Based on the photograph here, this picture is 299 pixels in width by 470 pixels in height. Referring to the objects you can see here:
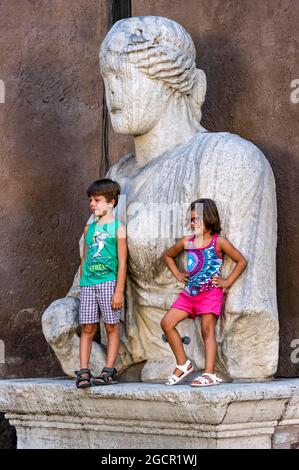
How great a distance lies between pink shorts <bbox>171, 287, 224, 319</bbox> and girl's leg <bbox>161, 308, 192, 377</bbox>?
1.2 inches

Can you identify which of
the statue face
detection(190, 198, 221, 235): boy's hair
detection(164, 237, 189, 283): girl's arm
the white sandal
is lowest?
the white sandal

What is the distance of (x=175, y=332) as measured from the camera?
286 inches

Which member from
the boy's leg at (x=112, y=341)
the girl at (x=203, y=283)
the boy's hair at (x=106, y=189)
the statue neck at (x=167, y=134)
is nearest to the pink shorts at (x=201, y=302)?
the girl at (x=203, y=283)

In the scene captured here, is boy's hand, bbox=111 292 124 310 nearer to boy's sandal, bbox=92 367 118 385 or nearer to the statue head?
boy's sandal, bbox=92 367 118 385

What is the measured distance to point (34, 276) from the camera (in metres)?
8.82

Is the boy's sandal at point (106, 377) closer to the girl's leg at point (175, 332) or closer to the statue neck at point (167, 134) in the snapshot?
the girl's leg at point (175, 332)

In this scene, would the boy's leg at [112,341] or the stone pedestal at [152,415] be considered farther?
the boy's leg at [112,341]

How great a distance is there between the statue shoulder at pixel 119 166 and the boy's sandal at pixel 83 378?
4.05ft

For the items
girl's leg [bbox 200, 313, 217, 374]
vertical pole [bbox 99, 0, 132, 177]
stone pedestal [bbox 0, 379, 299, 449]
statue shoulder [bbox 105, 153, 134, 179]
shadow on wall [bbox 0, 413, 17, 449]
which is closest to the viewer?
stone pedestal [bbox 0, 379, 299, 449]

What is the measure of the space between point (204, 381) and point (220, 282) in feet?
1.64

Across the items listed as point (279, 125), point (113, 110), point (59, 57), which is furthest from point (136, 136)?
point (59, 57)

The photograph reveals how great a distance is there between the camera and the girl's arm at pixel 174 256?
7346mm

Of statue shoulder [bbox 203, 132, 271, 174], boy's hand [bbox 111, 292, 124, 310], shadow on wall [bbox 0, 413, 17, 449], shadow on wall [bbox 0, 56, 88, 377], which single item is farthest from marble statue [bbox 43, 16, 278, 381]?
shadow on wall [bbox 0, 413, 17, 449]

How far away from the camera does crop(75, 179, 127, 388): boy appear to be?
7434 millimetres
